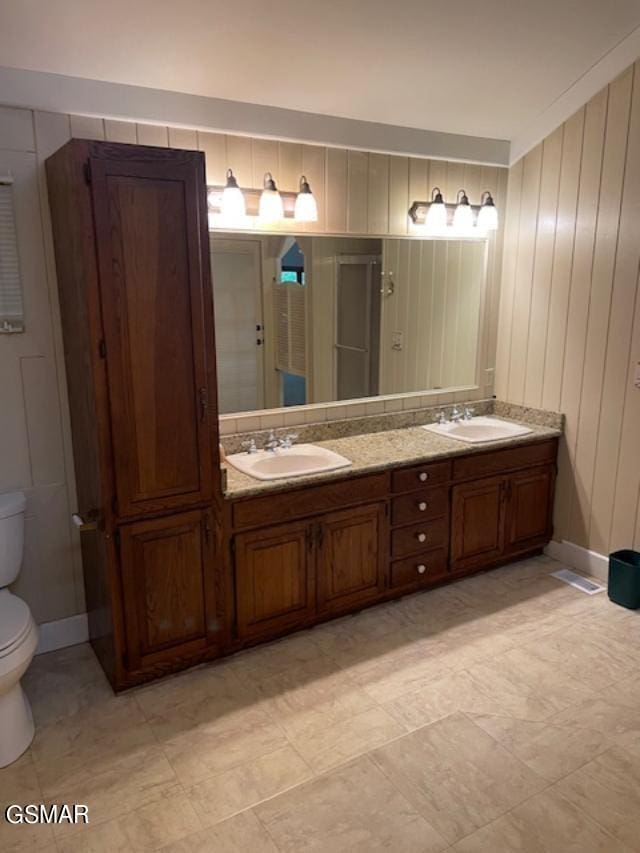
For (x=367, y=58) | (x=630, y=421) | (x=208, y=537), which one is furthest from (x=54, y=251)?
(x=630, y=421)

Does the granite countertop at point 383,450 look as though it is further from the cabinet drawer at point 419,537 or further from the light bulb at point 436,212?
the light bulb at point 436,212

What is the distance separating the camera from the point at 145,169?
6.85 ft

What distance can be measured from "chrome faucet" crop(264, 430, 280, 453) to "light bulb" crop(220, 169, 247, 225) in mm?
981

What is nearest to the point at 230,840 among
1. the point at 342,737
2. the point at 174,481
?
the point at 342,737

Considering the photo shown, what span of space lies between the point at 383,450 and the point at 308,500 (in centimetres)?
55

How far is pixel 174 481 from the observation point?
233cm

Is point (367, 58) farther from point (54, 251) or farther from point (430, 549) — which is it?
point (430, 549)

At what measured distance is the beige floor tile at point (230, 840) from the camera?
5.77ft

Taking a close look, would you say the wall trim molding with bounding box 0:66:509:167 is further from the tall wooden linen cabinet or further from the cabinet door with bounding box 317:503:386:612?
the cabinet door with bounding box 317:503:386:612

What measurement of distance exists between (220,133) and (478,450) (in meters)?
1.86

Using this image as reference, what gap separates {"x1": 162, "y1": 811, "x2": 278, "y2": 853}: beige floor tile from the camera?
5.77ft

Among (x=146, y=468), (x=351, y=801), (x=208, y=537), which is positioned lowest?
(x=351, y=801)

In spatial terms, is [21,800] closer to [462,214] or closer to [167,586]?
Result: [167,586]

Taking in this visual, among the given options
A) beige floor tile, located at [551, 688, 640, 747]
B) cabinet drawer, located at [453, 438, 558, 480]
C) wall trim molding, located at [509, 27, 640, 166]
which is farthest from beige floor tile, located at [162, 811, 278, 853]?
wall trim molding, located at [509, 27, 640, 166]
